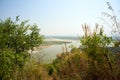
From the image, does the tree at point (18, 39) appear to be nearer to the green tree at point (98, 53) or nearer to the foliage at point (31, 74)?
the foliage at point (31, 74)

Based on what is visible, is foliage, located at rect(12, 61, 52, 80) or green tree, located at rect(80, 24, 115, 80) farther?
foliage, located at rect(12, 61, 52, 80)

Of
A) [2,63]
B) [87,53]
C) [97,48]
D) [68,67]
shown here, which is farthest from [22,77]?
[97,48]

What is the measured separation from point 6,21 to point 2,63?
3.98m

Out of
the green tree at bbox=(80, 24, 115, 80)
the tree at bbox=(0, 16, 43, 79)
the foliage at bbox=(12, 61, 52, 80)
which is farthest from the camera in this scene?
the tree at bbox=(0, 16, 43, 79)

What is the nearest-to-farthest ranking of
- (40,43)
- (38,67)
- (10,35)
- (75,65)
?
(75,65) < (38,67) < (10,35) < (40,43)

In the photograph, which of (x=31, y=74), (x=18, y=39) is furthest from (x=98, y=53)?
(x=18, y=39)

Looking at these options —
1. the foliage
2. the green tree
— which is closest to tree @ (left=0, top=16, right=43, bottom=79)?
the foliage

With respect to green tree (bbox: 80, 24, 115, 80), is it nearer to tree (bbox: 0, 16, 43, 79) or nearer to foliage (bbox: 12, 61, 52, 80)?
foliage (bbox: 12, 61, 52, 80)

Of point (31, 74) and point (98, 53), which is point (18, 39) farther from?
point (98, 53)

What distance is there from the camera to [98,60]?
213 inches

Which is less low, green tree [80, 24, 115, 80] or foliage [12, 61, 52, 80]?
green tree [80, 24, 115, 80]

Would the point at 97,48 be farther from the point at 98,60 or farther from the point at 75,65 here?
the point at 75,65

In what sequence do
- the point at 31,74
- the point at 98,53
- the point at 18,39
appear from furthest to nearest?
the point at 18,39 < the point at 31,74 < the point at 98,53

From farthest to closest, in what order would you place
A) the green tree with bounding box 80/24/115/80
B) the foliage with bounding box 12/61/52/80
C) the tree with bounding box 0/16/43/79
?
the tree with bounding box 0/16/43/79, the foliage with bounding box 12/61/52/80, the green tree with bounding box 80/24/115/80
